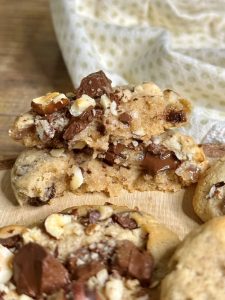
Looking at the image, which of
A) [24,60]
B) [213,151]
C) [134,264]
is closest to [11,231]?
[134,264]

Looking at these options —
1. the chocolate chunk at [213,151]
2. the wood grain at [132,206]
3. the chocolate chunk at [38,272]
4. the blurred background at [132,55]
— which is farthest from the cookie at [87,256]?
the blurred background at [132,55]

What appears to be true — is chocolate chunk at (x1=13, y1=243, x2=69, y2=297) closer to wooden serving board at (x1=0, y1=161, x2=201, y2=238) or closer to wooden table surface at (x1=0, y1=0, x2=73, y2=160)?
wooden serving board at (x1=0, y1=161, x2=201, y2=238)

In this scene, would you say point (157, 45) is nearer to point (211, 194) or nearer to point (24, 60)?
point (24, 60)

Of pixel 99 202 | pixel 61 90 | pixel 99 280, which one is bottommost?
pixel 61 90

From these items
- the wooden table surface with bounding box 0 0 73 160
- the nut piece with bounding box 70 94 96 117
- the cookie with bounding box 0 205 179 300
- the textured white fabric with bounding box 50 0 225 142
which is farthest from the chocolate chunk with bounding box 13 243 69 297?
the textured white fabric with bounding box 50 0 225 142

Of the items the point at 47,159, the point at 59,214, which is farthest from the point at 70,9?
the point at 59,214

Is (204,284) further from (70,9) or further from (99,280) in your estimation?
(70,9)
